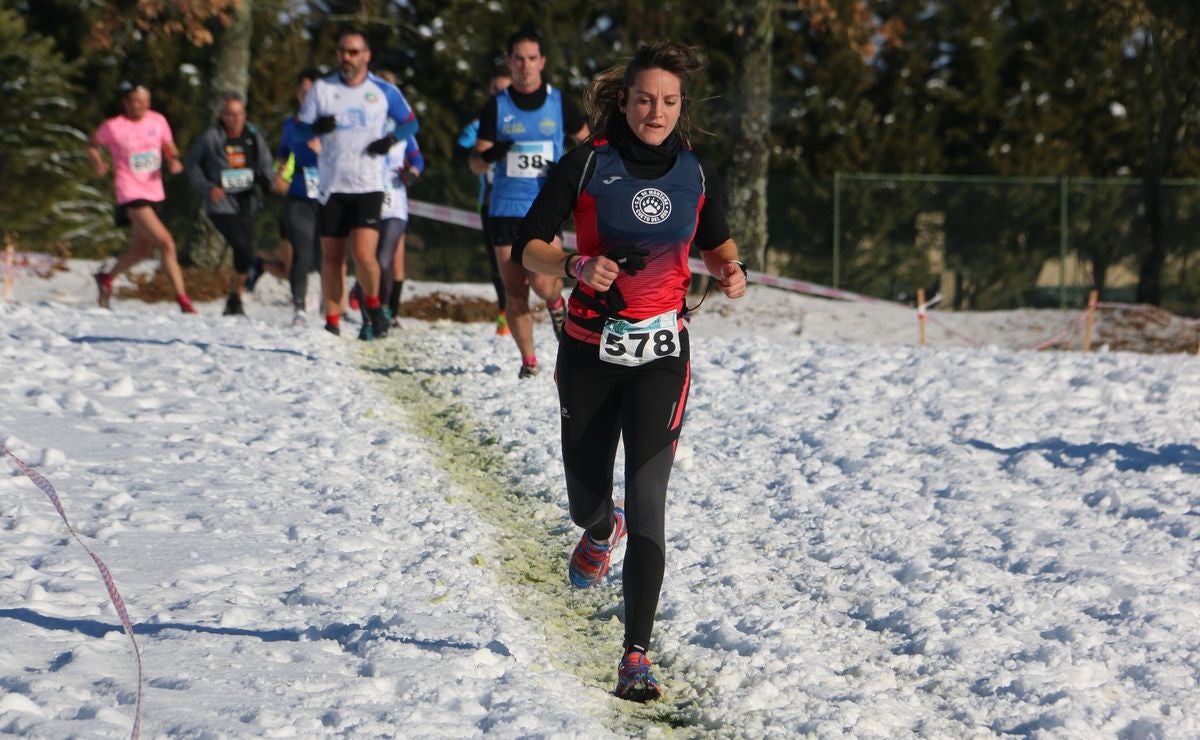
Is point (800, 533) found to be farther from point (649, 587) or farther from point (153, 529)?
point (153, 529)

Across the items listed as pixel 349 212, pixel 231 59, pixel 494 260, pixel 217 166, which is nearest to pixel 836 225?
pixel 231 59

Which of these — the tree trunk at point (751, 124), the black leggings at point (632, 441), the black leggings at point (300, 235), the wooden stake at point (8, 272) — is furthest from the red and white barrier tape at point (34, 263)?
the black leggings at point (632, 441)

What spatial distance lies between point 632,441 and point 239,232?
8.65 metres

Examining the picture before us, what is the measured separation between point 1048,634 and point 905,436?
117 inches

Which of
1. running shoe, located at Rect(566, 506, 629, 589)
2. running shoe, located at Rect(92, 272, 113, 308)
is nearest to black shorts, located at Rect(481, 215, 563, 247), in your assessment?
running shoe, located at Rect(566, 506, 629, 589)

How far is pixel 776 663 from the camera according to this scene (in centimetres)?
467

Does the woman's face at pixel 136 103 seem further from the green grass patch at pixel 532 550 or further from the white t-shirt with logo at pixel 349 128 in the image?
the green grass patch at pixel 532 550

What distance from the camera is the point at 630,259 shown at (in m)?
4.35

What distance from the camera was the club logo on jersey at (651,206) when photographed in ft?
14.5

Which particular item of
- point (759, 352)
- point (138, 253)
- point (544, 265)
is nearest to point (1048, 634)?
point (544, 265)

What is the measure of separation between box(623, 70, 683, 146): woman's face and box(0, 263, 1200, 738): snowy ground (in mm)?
1753

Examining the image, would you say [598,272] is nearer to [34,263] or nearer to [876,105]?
[34,263]

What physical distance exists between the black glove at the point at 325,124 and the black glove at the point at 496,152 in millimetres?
1076

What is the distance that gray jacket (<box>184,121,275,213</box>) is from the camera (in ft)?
39.8
